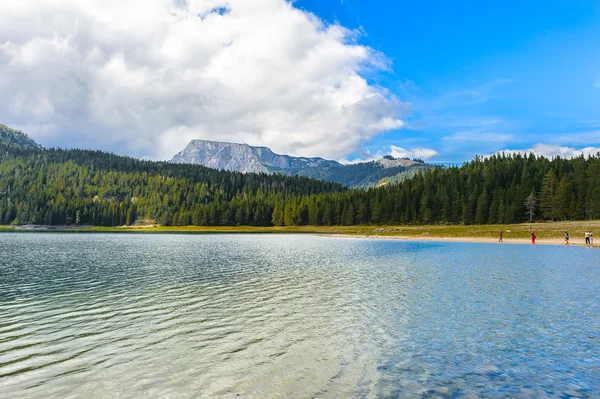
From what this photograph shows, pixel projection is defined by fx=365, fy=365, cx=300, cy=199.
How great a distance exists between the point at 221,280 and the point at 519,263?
112ft

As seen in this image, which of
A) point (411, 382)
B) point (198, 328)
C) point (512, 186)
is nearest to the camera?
point (411, 382)

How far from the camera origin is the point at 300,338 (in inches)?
608

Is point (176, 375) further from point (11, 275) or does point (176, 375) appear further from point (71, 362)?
point (11, 275)

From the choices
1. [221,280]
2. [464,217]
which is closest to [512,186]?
[464,217]

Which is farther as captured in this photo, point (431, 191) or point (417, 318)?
point (431, 191)

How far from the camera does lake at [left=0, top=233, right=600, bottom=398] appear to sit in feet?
35.4

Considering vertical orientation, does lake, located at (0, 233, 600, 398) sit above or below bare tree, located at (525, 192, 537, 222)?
below

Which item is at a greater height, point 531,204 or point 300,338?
point 531,204

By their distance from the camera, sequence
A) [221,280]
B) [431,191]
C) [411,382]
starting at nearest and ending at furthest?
1. [411,382]
2. [221,280]
3. [431,191]

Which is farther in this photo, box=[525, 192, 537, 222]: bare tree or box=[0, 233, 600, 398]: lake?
box=[525, 192, 537, 222]: bare tree

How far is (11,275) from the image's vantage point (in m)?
33.2

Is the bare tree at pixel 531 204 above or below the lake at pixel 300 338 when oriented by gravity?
above

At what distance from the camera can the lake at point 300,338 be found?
10.8m

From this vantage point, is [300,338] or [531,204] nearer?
[300,338]
